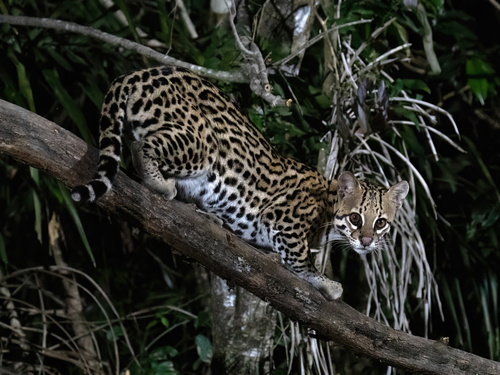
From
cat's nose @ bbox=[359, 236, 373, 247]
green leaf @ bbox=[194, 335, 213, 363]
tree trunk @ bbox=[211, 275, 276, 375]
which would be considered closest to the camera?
cat's nose @ bbox=[359, 236, 373, 247]

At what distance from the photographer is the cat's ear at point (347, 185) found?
4.00 metres

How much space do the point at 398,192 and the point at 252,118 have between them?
36.6 inches

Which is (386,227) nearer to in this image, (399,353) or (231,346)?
(399,353)

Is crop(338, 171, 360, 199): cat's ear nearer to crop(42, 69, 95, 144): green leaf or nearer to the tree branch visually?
the tree branch

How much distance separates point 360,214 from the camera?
158 inches

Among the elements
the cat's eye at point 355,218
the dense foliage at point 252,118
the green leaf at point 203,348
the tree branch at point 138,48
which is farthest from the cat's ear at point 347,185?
the green leaf at point 203,348

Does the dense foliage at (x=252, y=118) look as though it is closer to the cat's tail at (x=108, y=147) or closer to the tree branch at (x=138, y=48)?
the tree branch at (x=138, y=48)

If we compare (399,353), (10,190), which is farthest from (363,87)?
(10,190)

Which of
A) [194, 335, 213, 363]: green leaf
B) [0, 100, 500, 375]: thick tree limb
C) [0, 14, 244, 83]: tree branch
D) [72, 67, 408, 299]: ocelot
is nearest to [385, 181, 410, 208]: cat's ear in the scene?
[72, 67, 408, 299]: ocelot

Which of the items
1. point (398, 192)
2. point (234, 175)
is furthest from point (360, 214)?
point (234, 175)

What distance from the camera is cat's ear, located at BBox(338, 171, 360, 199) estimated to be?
3996 millimetres

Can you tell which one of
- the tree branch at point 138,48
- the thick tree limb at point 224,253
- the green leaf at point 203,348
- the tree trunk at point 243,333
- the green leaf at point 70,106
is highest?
the tree branch at point 138,48

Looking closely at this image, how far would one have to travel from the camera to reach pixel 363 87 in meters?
4.41

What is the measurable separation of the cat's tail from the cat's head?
3.91 feet
